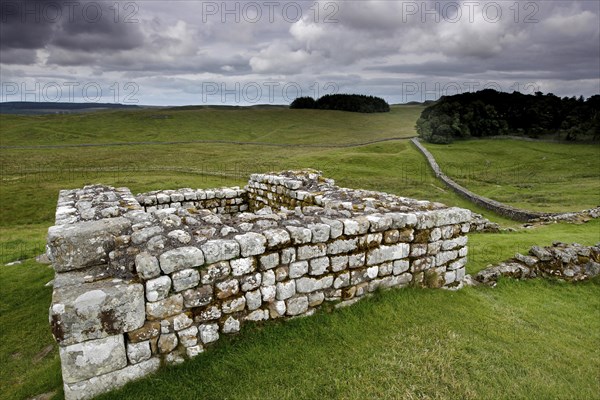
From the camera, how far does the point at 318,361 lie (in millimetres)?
5113

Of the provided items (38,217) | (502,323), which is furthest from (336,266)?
(38,217)

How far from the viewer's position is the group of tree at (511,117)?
6338 cm

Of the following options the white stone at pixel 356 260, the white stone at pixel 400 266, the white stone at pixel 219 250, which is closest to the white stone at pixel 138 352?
the white stone at pixel 219 250

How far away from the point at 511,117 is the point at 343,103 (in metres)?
94.5

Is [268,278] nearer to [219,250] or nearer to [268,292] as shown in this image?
[268,292]

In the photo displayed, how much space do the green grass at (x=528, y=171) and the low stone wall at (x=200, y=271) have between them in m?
25.7

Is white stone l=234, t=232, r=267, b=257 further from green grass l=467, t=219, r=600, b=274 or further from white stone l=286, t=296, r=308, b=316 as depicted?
green grass l=467, t=219, r=600, b=274

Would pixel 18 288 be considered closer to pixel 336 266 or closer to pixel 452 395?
pixel 336 266

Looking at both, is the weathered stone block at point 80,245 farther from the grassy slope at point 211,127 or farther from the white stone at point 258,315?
the grassy slope at point 211,127

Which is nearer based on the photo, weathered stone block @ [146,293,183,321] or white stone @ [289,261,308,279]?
weathered stone block @ [146,293,183,321]

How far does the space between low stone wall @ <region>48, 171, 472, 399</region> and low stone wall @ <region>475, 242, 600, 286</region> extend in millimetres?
3326

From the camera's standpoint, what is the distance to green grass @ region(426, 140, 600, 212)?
104 ft

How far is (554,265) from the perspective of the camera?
33.1ft

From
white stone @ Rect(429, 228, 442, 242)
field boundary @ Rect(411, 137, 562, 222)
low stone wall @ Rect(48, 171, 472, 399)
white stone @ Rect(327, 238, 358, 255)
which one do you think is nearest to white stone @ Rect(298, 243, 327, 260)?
low stone wall @ Rect(48, 171, 472, 399)
